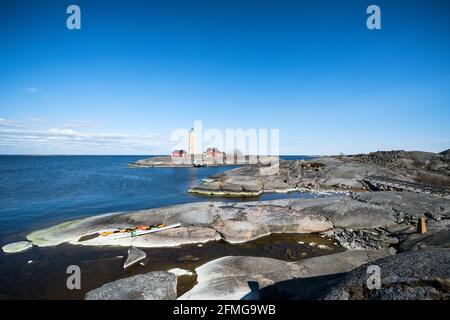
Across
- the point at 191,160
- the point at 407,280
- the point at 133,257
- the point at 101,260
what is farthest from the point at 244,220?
the point at 191,160

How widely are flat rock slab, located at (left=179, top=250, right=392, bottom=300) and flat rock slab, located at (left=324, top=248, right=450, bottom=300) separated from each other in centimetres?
319

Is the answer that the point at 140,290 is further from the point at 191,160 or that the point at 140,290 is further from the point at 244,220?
the point at 191,160

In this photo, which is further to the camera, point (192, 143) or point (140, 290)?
point (192, 143)

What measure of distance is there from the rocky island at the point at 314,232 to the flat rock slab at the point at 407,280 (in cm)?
2

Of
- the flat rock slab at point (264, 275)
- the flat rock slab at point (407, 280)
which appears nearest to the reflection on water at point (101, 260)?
the flat rock slab at point (264, 275)

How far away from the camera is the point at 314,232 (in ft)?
69.7

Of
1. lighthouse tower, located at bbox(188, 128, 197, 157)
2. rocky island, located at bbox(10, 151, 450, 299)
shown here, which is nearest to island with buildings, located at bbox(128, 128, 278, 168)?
lighthouse tower, located at bbox(188, 128, 197, 157)

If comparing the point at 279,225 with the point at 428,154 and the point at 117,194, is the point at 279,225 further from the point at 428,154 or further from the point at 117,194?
the point at 428,154

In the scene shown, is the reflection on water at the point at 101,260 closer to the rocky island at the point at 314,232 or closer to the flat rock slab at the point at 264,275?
the rocky island at the point at 314,232

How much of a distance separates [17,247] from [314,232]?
76.0ft

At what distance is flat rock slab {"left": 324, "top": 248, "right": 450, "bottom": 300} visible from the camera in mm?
6363

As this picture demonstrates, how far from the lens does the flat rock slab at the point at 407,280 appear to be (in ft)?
20.9
